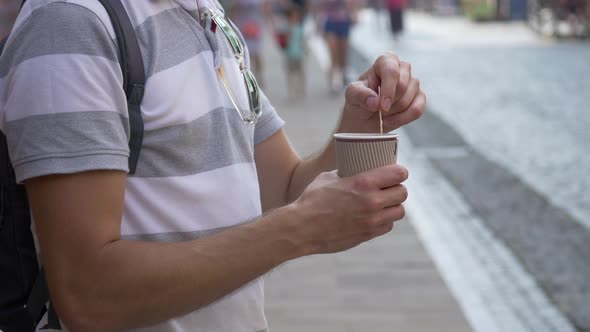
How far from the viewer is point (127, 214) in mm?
1515

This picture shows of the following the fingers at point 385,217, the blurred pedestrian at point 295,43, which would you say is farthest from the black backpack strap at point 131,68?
the blurred pedestrian at point 295,43

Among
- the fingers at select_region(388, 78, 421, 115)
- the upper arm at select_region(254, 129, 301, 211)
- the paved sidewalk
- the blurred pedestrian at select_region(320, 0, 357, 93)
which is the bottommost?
the blurred pedestrian at select_region(320, 0, 357, 93)

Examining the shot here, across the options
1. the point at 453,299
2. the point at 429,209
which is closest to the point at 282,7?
the point at 429,209

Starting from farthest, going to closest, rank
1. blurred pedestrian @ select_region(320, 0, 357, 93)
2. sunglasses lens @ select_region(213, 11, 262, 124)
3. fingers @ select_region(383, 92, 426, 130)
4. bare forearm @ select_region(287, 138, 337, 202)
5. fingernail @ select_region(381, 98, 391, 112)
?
blurred pedestrian @ select_region(320, 0, 357, 93) → bare forearm @ select_region(287, 138, 337, 202) → fingers @ select_region(383, 92, 426, 130) → fingernail @ select_region(381, 98, 391, 112) → sunglasses lens @ select_region(213, 11, 262, 124)

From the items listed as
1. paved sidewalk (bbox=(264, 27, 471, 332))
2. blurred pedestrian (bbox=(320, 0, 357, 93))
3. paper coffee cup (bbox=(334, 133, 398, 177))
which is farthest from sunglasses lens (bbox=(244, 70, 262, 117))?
blurred pedestrian (bbox=(320, 0, 357, 93))

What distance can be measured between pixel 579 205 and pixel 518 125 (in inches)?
163

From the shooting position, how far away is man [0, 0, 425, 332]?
137cm

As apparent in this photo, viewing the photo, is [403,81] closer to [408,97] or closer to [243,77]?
[408,97]

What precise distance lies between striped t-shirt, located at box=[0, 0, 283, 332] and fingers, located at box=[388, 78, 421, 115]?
336 mm

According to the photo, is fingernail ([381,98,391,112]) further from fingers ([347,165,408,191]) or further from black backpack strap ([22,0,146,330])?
black backpack strap ([22,0,146,330])

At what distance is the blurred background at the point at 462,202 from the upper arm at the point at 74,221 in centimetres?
80

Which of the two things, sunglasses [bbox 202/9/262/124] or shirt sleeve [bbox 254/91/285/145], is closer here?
sunglasses [bbox 202/9/262/124]

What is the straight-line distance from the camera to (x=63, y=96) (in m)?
1.36

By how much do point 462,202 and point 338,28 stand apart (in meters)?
6.74
